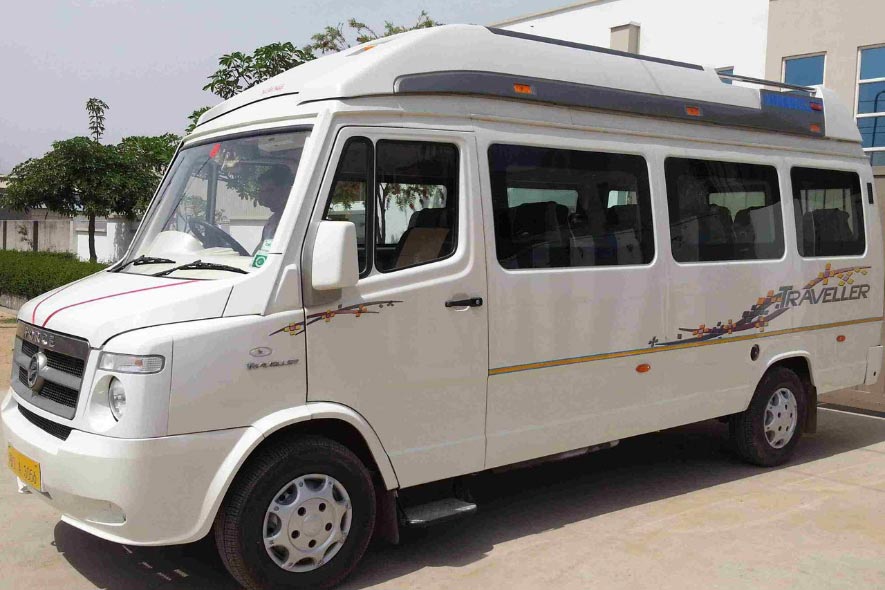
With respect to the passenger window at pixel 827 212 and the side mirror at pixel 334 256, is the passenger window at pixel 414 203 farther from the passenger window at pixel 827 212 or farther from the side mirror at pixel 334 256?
the passenger window at pixel 827 212

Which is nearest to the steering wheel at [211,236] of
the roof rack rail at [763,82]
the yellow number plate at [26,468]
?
the yellow number plate at [26,468]

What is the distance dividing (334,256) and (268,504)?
4.05 feet

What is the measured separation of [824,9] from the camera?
19031mm

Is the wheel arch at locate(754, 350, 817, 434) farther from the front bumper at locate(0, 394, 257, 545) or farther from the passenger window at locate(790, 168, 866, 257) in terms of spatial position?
the front bumper at locate(0, 394, 257, 545)

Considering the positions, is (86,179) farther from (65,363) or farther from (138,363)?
(138,363)

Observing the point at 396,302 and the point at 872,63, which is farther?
the point at 872,63

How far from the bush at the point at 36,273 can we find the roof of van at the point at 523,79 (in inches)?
482

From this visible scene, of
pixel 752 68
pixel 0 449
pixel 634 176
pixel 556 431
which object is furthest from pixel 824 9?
pixel 0 449

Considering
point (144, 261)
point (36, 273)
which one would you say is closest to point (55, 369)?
point (144, 261)

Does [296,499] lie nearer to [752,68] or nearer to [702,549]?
[702,549]

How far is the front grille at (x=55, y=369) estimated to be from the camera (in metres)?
4.30

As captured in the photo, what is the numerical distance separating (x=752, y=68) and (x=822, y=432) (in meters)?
14.7

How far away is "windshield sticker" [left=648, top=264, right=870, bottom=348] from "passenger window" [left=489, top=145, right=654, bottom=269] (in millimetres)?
731

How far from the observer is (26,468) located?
4547 mm
